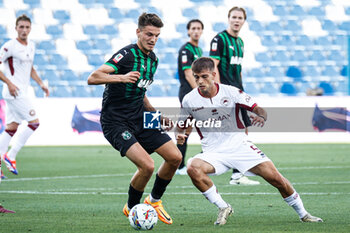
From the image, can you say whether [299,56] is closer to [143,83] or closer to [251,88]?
[251,88]

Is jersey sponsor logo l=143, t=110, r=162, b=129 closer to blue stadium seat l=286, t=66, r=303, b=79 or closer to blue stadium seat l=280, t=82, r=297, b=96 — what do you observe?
blue stadium seat l=280, t=82, r=297, b=96

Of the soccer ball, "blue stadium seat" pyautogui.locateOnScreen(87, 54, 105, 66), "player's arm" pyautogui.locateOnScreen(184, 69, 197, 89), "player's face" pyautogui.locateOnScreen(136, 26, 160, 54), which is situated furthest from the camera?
"blue stadium seat" pyautogui.locateOnScreen(87, 54, 105, 66)

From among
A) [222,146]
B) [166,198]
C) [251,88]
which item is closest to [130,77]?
[222,146]

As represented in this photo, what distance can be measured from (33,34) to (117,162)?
485 inches

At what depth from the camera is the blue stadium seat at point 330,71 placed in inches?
920

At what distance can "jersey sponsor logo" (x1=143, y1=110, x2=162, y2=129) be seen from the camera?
6176 millimetres

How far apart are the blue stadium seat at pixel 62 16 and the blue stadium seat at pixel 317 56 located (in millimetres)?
9362

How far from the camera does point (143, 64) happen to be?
6.10 m

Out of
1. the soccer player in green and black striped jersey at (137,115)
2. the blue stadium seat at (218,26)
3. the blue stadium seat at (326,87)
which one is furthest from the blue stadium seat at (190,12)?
the soccer player in green and black striped jersey at (137,115)

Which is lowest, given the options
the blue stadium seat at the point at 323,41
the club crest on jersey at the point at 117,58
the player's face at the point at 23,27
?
the blue stadium seat at the point at 323,41

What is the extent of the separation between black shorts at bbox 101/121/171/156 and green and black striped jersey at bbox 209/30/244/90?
3.29 m

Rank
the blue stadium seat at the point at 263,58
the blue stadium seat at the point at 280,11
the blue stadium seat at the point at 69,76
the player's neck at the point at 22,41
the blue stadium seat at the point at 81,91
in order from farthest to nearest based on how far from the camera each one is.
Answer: the blue stadium seat at the point at 280,11, the blue stadium seat at the point at 263,58, the blue stadium seat at the point at 69,76, the blue stadium seat at the point at 81,91, the player's neck at the point at 22,41

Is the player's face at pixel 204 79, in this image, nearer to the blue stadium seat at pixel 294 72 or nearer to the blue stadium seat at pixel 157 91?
the blue stadium seat at pixel 157 91

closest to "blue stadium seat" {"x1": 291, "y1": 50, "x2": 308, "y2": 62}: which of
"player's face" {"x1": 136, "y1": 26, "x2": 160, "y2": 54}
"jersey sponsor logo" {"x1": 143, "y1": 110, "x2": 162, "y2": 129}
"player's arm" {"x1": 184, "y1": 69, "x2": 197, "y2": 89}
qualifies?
"player's arm" {"x1": 184, "y1": 69, "x2": 197, "y2": 89}
